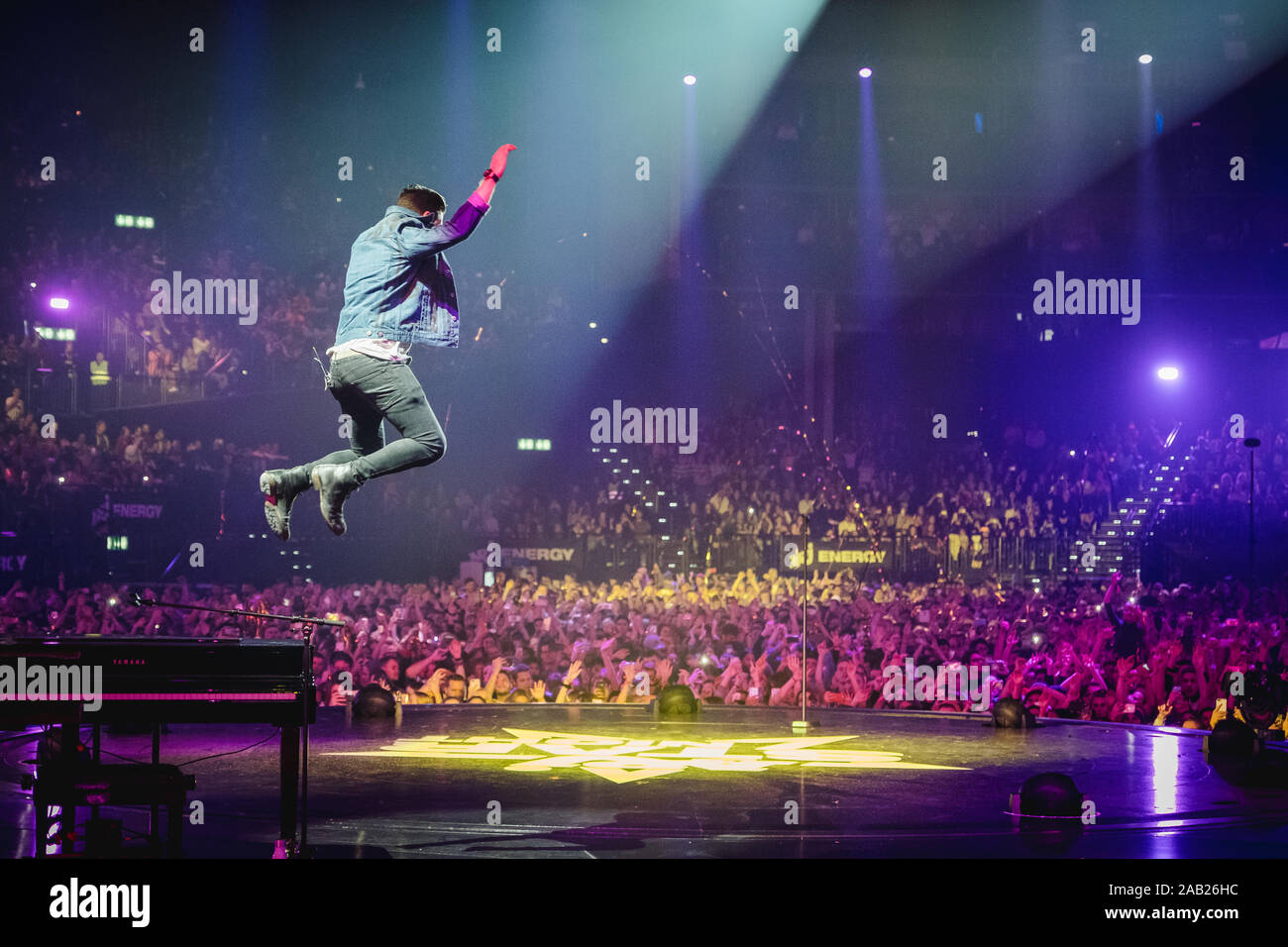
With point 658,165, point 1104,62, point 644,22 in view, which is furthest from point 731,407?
point 1104,62

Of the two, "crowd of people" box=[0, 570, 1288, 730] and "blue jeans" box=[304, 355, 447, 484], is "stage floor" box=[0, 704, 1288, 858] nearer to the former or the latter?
"crowd of people" box=[0, 570, 1288, 730]

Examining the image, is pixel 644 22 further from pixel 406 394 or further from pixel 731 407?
pixel 406 394

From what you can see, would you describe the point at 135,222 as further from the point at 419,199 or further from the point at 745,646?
the point at 419,199

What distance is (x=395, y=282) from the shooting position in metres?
5.02

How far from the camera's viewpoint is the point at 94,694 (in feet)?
14.8

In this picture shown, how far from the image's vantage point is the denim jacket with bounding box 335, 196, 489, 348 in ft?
16.3

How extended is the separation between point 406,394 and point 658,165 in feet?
45.7

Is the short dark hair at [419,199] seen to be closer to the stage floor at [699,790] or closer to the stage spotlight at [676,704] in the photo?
the stage floor at [699,790]

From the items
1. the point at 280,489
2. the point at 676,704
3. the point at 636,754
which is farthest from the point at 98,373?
the point at 280,489

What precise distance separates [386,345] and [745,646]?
6.93m

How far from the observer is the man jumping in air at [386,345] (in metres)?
4.86

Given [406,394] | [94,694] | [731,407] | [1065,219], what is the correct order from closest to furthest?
[94,694], [406,394], [731,407], [1065,219]

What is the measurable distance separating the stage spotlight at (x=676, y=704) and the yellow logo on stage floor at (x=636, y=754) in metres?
1.10

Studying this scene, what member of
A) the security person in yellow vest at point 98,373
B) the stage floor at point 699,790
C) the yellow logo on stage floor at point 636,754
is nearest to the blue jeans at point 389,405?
the stage floor at point 699,790
